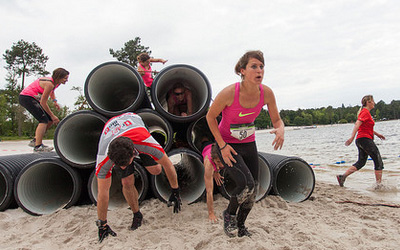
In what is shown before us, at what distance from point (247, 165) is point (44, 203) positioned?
342 cm

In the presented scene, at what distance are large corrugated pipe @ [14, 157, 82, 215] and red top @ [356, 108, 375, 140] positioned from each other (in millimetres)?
5407

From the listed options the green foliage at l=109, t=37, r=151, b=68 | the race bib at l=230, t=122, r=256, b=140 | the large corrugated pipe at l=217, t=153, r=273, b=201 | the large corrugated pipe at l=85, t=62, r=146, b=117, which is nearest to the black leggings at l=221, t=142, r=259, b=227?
the race bib at l=230, t=122, r=256, b=140

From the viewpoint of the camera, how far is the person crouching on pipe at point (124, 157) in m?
2.75

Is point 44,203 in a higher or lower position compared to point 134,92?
lower

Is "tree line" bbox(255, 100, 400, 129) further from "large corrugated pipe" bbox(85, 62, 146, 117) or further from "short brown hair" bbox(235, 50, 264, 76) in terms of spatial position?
"short brown hair" bbox(235, 50, 264, 76)

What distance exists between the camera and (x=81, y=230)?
3.17 meters

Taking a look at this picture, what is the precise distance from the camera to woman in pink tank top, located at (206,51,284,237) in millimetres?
2711

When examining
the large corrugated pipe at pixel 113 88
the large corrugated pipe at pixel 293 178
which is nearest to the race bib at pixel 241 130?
the large corrugated pipe at pixel 293 178

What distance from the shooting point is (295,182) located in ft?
15.1

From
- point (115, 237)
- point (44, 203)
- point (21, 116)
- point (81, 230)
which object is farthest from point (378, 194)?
point (21, 116)

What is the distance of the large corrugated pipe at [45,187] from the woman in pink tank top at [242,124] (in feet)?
8.10

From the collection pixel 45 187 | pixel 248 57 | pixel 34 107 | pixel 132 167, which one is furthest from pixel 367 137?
pixel 34 107

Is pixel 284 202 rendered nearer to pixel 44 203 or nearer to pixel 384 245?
pixel 384 245

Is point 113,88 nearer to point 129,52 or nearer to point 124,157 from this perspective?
point 124,157
